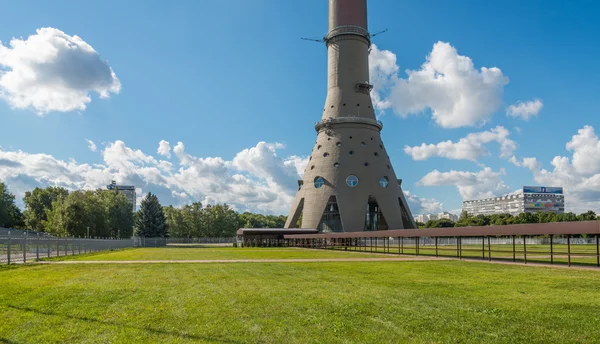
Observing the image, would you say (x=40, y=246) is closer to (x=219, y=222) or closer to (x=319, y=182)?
(x=319, y=182)

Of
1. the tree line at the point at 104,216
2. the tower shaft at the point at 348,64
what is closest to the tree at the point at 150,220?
the tree line at the point at 104,216

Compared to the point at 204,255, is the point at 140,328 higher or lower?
higher

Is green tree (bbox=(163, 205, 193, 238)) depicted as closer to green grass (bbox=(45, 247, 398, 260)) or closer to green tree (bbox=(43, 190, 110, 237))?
green tree (bbox=(43, 190, 110, 237))

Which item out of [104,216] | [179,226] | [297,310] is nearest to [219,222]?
[179,226]

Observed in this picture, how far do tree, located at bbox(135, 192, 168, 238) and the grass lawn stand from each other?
67.0m

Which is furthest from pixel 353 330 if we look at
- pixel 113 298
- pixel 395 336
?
pixel 113 298

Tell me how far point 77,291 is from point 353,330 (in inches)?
338

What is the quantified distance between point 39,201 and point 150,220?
34.1 metres

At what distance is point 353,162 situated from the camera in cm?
7375

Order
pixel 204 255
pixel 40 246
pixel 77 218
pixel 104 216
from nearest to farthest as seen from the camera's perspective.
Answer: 1. pixel 40 246
2. pixel 204 255
3. pixel 77 218
4. pixel 104 216

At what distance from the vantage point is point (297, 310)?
33.8ft

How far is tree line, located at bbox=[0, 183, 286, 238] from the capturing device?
7369 centimetres

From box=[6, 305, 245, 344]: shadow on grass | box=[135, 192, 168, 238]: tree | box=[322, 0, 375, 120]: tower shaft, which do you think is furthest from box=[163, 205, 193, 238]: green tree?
box=[6, 305, 245, 344]: shadow on grass

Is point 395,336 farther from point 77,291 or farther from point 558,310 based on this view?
point 77,291
